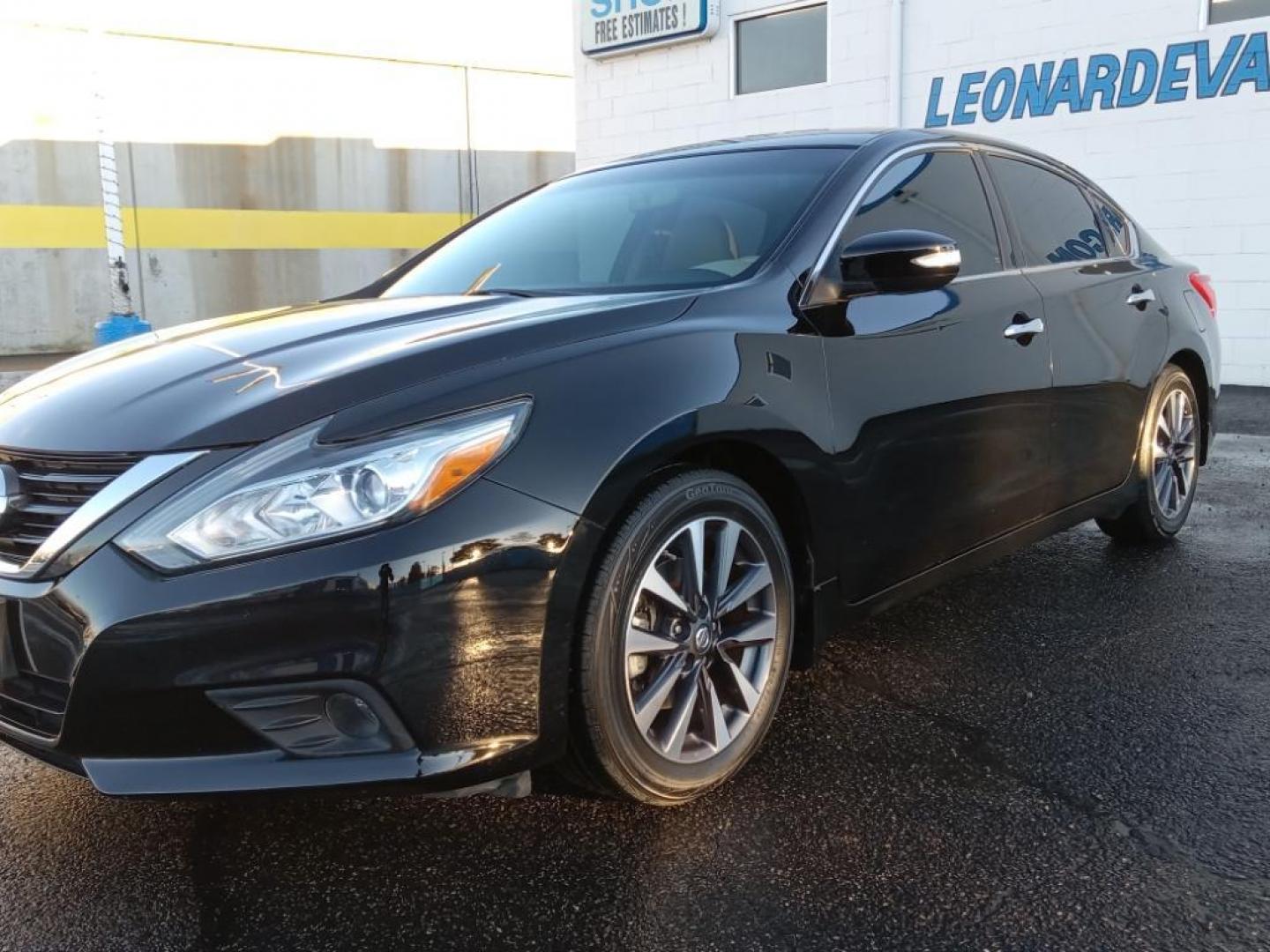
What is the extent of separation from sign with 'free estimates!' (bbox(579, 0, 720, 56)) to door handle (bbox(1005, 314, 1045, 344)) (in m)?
10.9

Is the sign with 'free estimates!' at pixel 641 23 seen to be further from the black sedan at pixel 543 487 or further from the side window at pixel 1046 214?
the black sedan at pixel 543 487

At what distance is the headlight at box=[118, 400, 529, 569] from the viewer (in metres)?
1.92

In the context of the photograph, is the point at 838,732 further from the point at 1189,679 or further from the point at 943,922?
the point at 1189,679

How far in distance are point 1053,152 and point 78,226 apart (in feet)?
Answer: 45.8

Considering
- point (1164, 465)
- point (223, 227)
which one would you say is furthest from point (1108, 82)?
point (223, 227)

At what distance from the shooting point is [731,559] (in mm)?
2500

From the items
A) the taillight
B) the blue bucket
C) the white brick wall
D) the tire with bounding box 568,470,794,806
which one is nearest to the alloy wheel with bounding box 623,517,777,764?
the tire with bounding box 568,470,794,806

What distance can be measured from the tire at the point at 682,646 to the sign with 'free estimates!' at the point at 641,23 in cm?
1204

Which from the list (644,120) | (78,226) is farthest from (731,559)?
(78,226)

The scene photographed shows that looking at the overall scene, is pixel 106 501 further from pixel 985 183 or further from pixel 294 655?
pixel 985 183

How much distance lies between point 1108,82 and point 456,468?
10.6 meters

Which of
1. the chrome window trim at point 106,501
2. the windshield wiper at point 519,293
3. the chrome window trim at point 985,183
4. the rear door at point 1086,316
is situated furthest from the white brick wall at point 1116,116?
the chrome window trim at point 106,501

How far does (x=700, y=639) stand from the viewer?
2438 millimetres

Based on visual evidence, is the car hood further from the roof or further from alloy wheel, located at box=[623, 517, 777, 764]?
the roof
